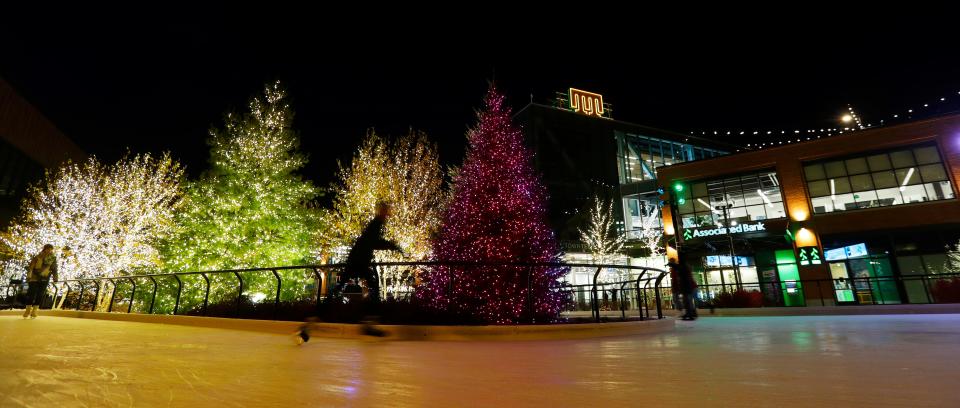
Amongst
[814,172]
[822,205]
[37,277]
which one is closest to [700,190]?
[814,172]

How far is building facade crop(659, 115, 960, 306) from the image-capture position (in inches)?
705

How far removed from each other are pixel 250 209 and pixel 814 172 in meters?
26.1

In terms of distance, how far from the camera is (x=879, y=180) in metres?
19.5

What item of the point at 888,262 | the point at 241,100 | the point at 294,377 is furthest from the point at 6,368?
the point at 888,262

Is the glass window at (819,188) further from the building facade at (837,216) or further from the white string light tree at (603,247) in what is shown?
the white string light tree at (603,247)

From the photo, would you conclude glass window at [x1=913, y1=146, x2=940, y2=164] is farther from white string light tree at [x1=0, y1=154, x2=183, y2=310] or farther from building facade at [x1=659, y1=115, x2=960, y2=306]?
white string light tree at [x1=0, y1=154, x2=183, y2=310]

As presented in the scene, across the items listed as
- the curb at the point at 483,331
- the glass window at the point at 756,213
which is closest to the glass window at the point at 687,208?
the glass window at the point at 756,213

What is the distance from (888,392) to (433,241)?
7.77m

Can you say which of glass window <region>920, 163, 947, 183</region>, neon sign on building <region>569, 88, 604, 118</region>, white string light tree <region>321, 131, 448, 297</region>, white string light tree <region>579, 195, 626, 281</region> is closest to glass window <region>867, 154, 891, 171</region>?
glass window <region>920, 163, 947, 183</region>

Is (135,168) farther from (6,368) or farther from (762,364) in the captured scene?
(762,364)

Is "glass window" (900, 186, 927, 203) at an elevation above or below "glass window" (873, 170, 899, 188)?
below

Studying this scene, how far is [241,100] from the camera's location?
16.7 m

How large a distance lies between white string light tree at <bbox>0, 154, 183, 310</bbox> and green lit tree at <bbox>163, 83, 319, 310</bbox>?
1.81 metres

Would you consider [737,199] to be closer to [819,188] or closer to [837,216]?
[819,188]
